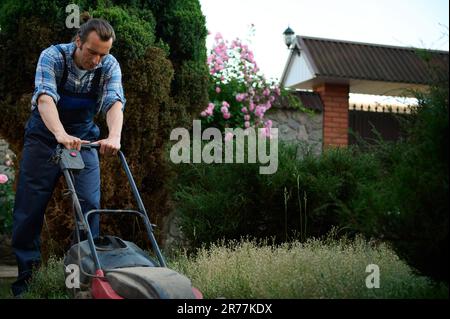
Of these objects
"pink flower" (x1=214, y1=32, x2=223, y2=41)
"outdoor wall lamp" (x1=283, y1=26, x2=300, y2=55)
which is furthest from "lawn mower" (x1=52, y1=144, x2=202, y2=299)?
"outdoor wall lamp" (x1=283, y1=26, x2=300, y2=55)

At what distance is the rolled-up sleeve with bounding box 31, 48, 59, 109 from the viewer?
4.07 metres

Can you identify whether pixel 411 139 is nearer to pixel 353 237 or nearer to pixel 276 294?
pixel 276 294

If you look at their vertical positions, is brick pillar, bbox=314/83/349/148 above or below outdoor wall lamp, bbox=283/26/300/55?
below

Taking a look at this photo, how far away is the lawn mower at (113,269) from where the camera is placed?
302 centimetres

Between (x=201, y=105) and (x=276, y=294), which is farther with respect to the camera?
(x=201, y=105)

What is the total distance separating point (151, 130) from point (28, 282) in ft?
6.77

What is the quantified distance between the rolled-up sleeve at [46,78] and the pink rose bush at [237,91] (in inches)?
177

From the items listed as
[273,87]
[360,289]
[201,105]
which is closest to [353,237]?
[201,105]

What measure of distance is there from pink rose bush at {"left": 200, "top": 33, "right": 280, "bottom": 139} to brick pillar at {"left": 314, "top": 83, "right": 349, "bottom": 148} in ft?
3.50

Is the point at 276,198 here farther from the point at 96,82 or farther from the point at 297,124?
the point at 297,124

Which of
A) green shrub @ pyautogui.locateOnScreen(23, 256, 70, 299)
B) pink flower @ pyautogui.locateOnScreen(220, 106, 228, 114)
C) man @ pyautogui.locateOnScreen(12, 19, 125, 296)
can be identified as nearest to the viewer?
man @ pyautogui.locateOnScreen(12, 19, 125, 296)

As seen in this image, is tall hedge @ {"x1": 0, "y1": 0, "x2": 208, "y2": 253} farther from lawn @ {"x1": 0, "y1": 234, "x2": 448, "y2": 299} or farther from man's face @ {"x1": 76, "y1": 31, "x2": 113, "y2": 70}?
man's face @ {"x1": 76, "y1": 31, "x2": 113, "y2": 70}

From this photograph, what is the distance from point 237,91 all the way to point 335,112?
1.87 meters

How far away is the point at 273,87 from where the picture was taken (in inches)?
390
